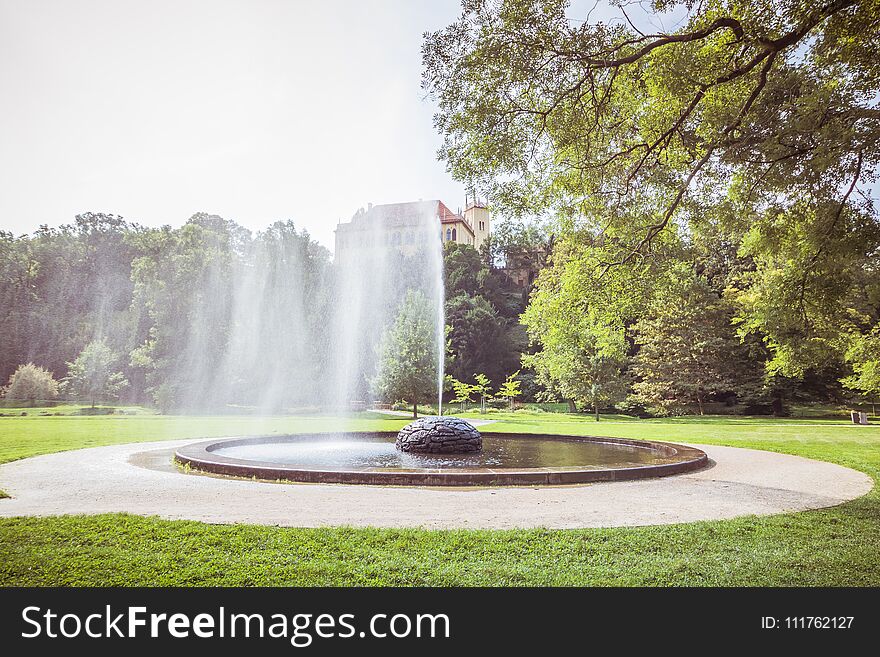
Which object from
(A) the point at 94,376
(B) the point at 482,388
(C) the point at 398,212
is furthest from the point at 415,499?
(C) the point at 398,212

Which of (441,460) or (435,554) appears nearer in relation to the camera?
(435,554)

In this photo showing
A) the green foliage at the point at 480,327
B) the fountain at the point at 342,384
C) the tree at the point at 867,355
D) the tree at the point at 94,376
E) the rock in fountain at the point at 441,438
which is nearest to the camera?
the fountain at the point at 342,384

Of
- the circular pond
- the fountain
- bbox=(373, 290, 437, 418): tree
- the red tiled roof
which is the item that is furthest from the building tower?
the circular pond

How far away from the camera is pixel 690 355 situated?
1471 inches

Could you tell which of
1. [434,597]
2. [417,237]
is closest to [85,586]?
[434,597]

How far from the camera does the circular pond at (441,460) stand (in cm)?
841

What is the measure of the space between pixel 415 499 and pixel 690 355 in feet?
114

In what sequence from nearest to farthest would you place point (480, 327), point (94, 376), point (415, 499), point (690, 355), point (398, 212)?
point (415, 499) → point (690, 355) → point (94, 376) → point (480, 327) → point (398, 212)

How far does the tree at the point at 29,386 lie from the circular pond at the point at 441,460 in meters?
30.7

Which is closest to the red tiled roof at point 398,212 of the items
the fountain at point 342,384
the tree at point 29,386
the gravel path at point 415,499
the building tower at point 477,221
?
the building tower at point 477,221

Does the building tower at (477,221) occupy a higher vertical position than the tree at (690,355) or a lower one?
higher

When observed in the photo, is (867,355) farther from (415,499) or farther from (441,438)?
(415,499)

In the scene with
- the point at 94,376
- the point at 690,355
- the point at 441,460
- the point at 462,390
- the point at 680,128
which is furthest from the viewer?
the point at 94,376

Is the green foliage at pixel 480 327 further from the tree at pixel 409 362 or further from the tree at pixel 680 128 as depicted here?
the tree at pixel 680 128
